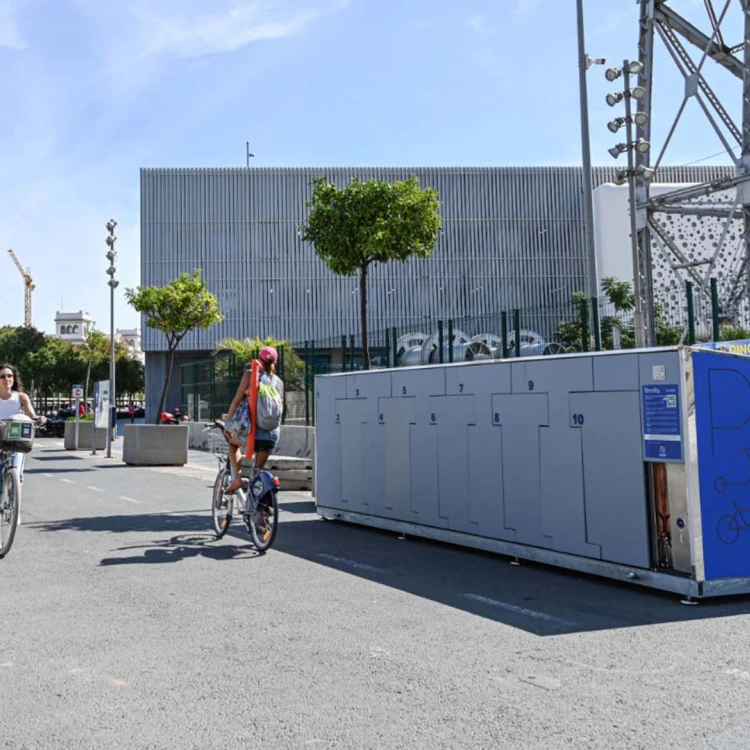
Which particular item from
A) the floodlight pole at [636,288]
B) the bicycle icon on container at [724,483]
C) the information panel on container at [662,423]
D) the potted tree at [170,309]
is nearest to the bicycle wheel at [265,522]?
the information panel on container at [662,423]

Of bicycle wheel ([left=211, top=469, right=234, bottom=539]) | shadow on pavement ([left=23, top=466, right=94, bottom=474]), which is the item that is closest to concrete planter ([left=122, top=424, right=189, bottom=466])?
shadow on pavement ([left=23, top=466, right=94, bottom=474])

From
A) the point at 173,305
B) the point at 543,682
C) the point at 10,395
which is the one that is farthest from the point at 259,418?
the point at 173,305

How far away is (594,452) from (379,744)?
13.8 ft

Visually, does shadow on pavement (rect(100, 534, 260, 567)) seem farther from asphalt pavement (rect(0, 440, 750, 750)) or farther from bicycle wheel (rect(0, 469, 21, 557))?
bicycle wheel (rect(0, 469, 21, 557))

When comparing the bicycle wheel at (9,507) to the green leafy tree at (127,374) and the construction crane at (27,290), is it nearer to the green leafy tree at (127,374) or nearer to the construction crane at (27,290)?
the green leafy tree at (127,374)

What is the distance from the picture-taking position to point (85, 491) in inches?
620

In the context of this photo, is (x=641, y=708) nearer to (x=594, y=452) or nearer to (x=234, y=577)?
(x=594, y=452)

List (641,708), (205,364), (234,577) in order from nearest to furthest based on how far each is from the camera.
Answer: (641,708) → (234,577) → (205,364)

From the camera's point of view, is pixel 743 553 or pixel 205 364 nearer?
pixel 743 553

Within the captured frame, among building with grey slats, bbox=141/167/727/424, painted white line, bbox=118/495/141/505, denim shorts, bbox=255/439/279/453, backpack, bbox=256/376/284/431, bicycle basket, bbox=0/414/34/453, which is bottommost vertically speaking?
painted white line, bbox=118/495/141/505

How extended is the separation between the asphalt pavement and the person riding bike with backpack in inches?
36.9

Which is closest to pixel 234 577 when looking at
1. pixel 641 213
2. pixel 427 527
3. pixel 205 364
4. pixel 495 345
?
pixel 427 527

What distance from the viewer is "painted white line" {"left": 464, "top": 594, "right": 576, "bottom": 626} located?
19.1 ft

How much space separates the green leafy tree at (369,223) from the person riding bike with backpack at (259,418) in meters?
8.27
